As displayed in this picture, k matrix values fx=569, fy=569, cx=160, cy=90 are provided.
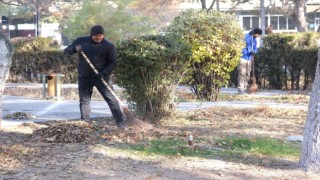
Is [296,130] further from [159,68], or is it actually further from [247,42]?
[247,42]

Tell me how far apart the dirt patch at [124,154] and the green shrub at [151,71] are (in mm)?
396

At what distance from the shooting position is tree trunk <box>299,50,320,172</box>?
18.4ft

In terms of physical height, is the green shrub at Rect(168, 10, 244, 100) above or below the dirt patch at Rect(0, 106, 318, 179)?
above

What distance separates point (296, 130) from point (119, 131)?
267 centimetres

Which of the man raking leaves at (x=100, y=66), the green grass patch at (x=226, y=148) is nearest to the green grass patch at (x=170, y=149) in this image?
the green grass patch at (x=226, y=148)

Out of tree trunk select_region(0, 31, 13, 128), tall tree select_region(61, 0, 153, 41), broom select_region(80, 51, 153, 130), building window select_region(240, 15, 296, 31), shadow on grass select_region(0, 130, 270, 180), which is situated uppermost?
building window select_region(240, 15, 296, 31)

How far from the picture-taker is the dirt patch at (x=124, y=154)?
5.72 metres

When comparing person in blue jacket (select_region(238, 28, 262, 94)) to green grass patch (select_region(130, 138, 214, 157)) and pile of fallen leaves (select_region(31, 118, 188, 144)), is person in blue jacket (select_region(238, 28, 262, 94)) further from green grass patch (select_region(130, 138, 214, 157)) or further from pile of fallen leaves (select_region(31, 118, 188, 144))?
green grass patch (select_region(130, 138, 214, 157))

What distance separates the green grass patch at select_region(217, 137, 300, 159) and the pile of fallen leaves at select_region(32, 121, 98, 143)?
1764 mm

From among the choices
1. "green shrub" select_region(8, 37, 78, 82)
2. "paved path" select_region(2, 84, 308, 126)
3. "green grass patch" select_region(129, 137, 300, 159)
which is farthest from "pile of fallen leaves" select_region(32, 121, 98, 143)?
"green shrub" select_region(8, 37, 78, 82)

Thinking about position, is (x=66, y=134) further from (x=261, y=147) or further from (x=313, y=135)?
(x=313, y=135)

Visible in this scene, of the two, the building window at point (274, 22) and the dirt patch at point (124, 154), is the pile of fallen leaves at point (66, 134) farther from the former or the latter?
the building window at point (274, 22)

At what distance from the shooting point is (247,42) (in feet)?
46.3

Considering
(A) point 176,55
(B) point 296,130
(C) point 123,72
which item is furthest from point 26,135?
(B) point 296,130
